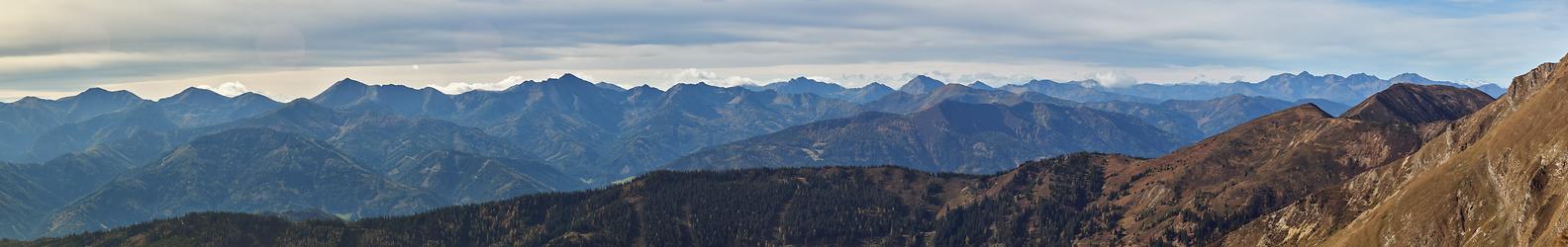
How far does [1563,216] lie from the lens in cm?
18875

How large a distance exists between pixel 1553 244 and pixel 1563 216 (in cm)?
1236

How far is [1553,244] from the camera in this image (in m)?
181
